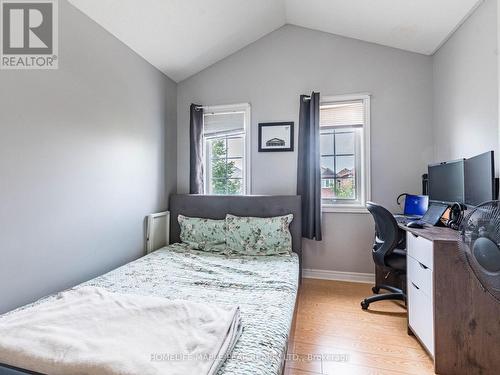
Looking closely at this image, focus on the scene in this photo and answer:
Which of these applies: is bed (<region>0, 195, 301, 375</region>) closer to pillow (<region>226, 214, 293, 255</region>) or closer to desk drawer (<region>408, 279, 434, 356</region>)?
pillow (<region>226, 214, 293, 255</region>)

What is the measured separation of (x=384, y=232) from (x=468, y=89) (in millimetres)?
1332

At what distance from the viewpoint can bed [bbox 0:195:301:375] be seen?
1.08 m

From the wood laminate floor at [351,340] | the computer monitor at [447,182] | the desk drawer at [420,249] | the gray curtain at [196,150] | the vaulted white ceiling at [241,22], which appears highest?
the vaulted white ceiling at [241,22]

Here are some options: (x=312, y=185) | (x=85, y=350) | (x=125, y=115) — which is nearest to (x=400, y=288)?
(x=312, y=185)

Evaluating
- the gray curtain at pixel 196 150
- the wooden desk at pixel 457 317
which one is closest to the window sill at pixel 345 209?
the wooden desk at pixel 457 317

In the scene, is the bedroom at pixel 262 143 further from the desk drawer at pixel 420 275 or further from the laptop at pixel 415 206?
the laptop at pixel 415 206

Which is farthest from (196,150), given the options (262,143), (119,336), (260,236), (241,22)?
(119,336)

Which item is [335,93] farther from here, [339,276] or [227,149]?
[339,276]

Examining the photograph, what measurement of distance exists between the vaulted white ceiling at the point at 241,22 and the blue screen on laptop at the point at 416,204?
4.93ft

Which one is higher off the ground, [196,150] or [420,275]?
[196,150]

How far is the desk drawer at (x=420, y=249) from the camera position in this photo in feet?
5.11

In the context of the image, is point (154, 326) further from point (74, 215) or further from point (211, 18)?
point (211, 18)

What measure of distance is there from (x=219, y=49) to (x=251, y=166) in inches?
55.2

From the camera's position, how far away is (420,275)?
1.71 metres
